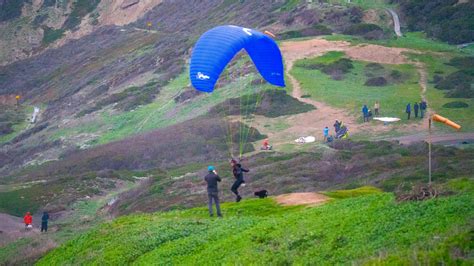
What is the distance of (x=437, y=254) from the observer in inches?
456

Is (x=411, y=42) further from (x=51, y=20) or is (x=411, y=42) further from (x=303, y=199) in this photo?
(x=51, y=20)

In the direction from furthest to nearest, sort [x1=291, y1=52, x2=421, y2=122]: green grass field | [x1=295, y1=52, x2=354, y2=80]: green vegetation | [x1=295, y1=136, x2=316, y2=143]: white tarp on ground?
1. [x1=295, y1=52, x2=354, y2=80]: green vegetation
2. [x1=291, y1=52, x2=421, y2=122]: green grass field
3. [x1=295, y1=136, x2=316, y2=143]: white tarp on ground

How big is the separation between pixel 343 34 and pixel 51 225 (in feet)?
125

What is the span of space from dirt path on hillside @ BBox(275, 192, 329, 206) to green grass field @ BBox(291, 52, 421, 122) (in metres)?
24.5

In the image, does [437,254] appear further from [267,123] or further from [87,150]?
[87,150]

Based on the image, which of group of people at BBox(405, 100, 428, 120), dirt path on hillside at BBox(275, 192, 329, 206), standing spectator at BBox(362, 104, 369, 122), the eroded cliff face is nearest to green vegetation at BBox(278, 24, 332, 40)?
standing spectator at BBox(362, 104, 369, 122)

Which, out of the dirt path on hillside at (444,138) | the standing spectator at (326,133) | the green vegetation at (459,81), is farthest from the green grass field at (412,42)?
the dirt path on hillside at (444,138)

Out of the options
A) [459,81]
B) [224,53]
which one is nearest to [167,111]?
[459,81]

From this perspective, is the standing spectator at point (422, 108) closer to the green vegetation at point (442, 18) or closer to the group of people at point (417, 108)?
the group of people at point (417, 108)

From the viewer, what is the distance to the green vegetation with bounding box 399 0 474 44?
63.3 metres

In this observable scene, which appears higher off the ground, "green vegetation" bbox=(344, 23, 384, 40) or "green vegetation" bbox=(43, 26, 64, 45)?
"green vegetation" bbox=(344, 23, 384, 40)

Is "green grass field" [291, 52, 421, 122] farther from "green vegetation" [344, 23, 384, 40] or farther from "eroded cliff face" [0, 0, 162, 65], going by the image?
"eroded cliff face" [0, 0, 162, 65]

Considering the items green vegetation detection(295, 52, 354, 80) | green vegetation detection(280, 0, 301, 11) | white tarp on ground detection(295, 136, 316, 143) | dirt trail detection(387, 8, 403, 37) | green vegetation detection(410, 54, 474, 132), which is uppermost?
green vegetation detection(280, 0, 301, 11)

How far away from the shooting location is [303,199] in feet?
69.6
